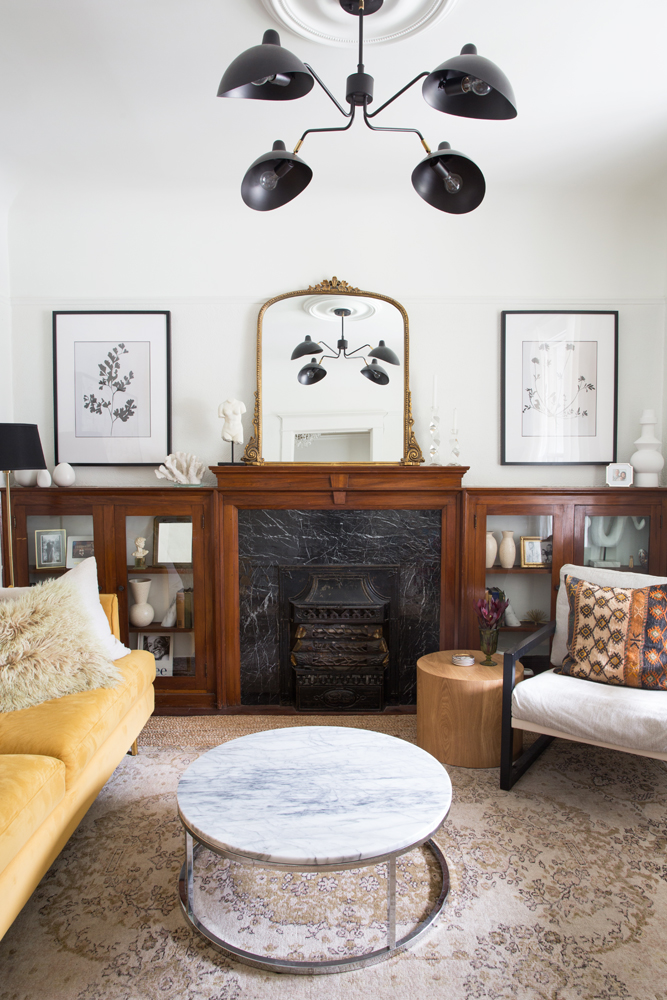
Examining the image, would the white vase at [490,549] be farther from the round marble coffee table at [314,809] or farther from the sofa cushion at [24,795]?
the sofa cushion at [24,795]

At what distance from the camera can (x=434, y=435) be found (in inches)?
127

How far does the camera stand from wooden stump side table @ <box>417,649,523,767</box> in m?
2.44

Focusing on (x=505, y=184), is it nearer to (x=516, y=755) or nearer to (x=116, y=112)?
(x=116, y=112)

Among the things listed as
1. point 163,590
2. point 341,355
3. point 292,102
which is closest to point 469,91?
point 292,102

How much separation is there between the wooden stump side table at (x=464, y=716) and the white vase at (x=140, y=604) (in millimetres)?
1544

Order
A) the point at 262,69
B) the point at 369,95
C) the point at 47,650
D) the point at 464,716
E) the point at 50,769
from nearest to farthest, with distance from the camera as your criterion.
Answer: the point at 262,69 < the point at 369,95 < the point at 50,769 < the point at 47,650 < the point at 464,716

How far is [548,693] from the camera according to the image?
88.8 inches

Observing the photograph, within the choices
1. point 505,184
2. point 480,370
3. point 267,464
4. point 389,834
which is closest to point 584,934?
point 389,834

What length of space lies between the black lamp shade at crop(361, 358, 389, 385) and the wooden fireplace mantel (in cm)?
52

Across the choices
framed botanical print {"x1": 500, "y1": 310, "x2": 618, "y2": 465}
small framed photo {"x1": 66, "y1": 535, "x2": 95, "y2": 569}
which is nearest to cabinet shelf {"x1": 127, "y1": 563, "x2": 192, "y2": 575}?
small framed photo {"x1": 66, "y1": 535, "x2": 95, "y2": 569}

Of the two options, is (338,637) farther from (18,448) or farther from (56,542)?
(18,448)

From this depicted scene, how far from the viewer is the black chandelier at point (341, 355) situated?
3180 mm

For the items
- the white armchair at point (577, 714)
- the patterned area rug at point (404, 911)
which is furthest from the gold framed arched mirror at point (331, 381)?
the patterned area rug at point (404, 911)

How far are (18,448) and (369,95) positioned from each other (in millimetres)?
2154
